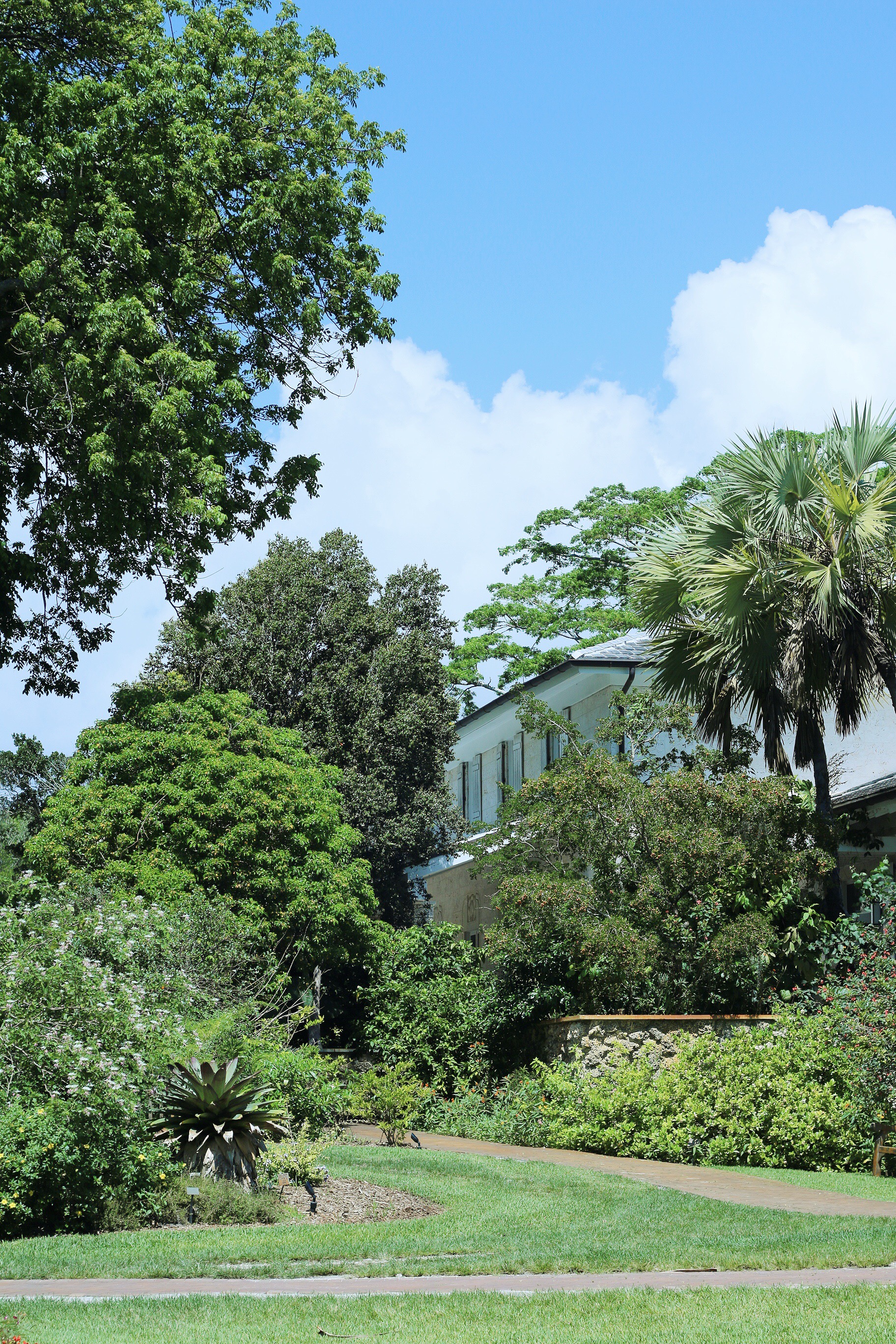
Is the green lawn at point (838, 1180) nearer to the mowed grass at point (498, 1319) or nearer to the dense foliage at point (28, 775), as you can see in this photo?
the mowed grass at point (498, 1319)

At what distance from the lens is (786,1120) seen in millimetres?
14070

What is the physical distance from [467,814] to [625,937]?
1789cm

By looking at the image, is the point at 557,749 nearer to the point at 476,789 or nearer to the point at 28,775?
the point at 476,789

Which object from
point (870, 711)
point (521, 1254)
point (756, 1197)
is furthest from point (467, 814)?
point (521, 1254)

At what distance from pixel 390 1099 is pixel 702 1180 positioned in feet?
18.0

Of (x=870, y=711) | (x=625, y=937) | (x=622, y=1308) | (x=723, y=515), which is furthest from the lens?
(x=870, y=711)

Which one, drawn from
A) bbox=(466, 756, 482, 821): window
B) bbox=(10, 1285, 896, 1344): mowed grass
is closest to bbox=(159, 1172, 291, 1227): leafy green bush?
bbox=(10, 1285, 896, 1344): mowed grass

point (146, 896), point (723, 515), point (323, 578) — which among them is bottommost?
point (146, 896)

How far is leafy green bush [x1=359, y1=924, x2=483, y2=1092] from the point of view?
2016 centimetres

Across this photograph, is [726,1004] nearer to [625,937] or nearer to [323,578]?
[625,937]

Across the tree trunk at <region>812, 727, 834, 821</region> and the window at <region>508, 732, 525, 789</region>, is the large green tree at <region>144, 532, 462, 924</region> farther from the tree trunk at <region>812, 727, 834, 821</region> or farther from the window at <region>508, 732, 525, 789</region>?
the tree trunk at <region>812, 727, 834, 821</region>

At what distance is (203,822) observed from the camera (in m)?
21.8

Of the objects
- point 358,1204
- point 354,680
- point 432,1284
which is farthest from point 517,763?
point 432,1284

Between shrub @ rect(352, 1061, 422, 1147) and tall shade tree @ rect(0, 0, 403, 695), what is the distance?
6.82 meters
